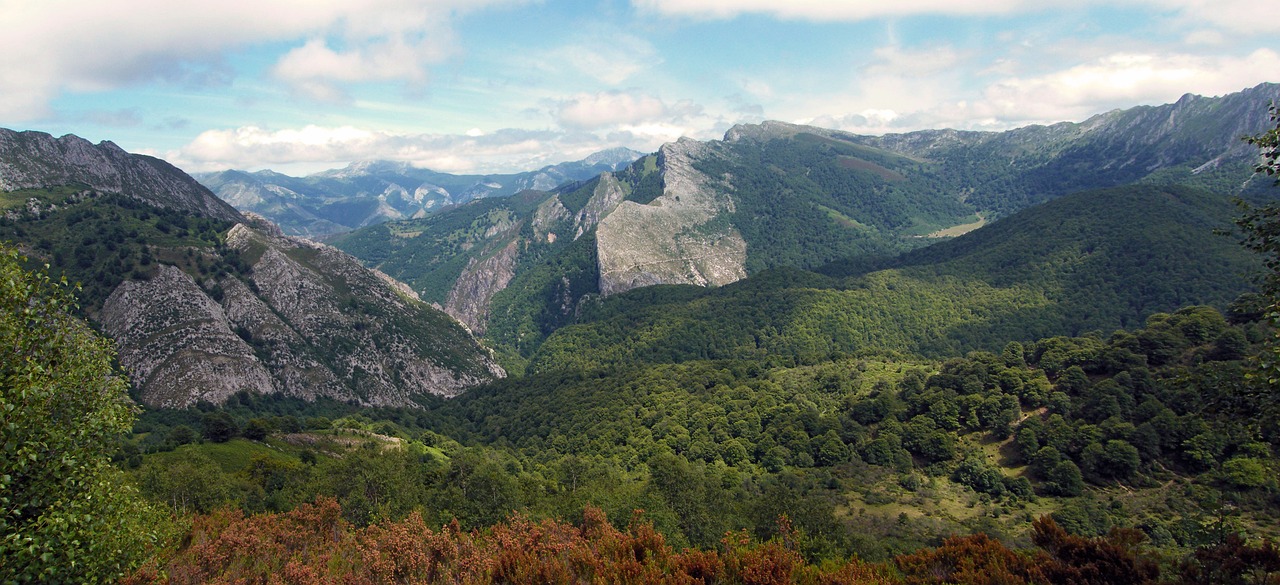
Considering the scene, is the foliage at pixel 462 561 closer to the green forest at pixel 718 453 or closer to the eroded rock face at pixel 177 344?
the green forest at pixel 718 453

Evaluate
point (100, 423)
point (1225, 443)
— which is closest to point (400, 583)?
point (100, 423)

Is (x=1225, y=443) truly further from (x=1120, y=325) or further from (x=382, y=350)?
(x=382, y=350)

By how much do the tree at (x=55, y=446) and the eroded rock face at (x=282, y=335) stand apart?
425 ft

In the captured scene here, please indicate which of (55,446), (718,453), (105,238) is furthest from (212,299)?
(55,446)

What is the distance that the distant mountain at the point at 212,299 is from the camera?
126 m

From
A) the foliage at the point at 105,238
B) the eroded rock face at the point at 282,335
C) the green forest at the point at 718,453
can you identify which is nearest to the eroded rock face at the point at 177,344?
the eroded rock face at the point at 282,335

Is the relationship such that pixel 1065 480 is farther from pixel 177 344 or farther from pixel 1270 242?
pixel 177 344

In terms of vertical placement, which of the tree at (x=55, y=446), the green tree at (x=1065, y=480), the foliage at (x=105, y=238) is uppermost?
the foliage at (x=105, y=238)

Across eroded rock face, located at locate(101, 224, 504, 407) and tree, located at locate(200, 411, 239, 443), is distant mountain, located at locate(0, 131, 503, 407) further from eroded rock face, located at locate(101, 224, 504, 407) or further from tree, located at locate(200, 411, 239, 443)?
tree, located at locate(200, 411, 239, 443)

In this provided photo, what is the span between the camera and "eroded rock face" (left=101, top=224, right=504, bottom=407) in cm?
12400

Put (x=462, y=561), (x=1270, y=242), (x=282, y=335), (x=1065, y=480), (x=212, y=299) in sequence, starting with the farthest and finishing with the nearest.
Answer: (x=282, y=335) → (x=212, y=299) → (x=1065, y=480) → (x=462, y=561) → (x=1270, y=242)

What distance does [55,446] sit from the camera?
47.4 feet

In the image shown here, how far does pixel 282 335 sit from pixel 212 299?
17895 mm

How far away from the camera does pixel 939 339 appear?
192 metres
